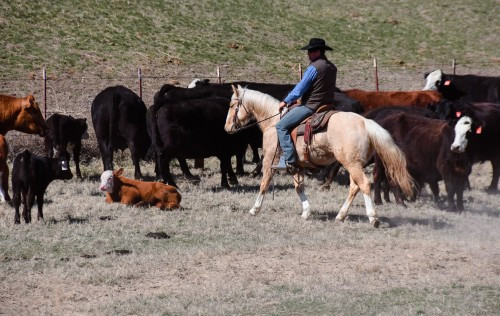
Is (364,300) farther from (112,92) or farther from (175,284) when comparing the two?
(112,92)

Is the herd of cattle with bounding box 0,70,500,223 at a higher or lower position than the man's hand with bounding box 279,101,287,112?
lower

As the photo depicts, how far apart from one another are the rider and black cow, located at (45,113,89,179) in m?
5.93

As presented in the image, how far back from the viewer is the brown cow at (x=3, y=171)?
13.4 metres

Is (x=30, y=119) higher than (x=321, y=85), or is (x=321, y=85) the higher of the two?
(x=321, y=85)

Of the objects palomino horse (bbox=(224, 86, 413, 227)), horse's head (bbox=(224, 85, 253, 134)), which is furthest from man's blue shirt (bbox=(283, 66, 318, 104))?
horse's head (bbox=(224, 85, 253, 134))

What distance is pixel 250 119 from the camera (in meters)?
13.8

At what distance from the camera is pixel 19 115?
15.8 meters

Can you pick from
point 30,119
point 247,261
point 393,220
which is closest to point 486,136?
point 393,220

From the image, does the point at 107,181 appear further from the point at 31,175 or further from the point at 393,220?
the point at 393,220

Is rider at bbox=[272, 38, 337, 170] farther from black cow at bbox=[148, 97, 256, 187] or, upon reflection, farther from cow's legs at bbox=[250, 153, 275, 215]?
black cow at bbox=[148, 97, 256, 187]

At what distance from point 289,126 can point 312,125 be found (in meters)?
0.36

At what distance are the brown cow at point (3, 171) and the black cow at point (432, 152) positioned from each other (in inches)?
220

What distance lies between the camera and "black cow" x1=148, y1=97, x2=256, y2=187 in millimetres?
15867

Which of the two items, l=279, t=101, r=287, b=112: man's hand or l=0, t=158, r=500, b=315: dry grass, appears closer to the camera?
l=0, t=158, r=500, b=315: dry grass
